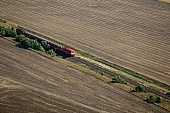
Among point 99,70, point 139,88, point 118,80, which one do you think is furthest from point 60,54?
point 139,88

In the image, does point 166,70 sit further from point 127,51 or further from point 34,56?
point 34,56

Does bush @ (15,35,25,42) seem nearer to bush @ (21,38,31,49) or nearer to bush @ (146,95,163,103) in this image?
bush @ (21,38,31,49)

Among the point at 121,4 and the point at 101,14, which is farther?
the point at 121,4

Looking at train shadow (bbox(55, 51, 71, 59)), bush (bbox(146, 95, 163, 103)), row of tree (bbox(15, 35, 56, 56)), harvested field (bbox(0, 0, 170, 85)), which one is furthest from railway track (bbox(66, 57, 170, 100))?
harvested field (bbox(0, 0, 170, 85))

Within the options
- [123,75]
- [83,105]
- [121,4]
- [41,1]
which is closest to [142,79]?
[123,75]

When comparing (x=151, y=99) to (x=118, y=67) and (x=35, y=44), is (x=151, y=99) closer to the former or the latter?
(x=118, y=67)
